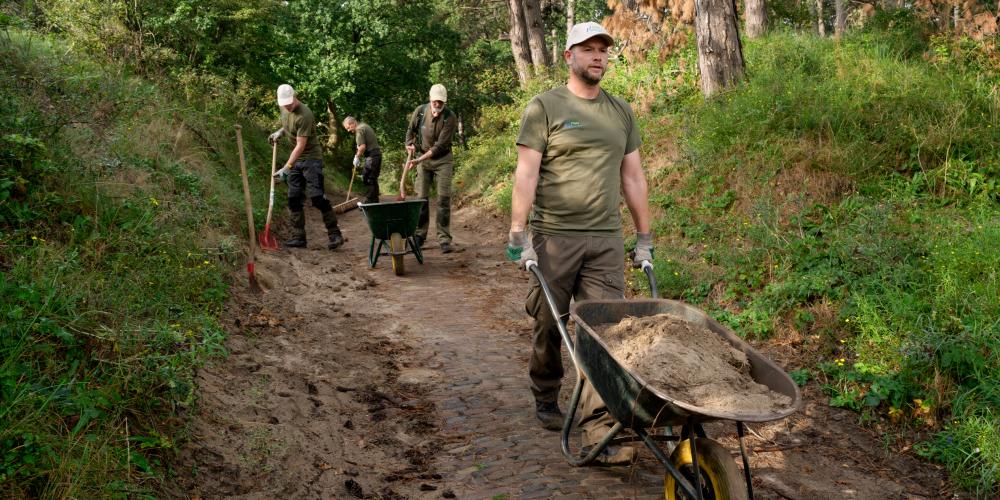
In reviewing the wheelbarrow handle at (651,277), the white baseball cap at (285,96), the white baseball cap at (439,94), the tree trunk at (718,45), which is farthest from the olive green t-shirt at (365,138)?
the wheelbarrow handle at (651,277)

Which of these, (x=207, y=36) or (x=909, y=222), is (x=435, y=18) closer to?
(x=207, y=36)

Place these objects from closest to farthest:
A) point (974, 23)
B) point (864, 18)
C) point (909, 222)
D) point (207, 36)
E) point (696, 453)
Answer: point (696, 453) → point (909, 222) → point (974, 23) → point (864, 18) → point (207, 36)

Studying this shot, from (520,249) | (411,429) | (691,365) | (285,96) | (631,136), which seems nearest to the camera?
(691,365)

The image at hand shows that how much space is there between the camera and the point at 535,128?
4.02 m

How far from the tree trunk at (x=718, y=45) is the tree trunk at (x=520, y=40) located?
31.1 ft

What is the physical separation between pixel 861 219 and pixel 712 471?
4046 mm

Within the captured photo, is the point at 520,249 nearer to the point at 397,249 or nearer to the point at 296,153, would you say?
the point at 397,249

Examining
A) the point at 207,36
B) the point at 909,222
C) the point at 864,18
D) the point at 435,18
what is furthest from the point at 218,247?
the point at 435,18

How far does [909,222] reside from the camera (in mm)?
6035

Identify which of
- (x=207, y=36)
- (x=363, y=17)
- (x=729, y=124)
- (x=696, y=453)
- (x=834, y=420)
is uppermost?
(x=363, y=17)

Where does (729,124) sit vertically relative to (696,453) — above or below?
above

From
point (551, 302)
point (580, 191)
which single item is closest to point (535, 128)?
point (580, 191)

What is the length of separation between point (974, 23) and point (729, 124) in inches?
123

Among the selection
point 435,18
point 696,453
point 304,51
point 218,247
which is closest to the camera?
point 696,453
